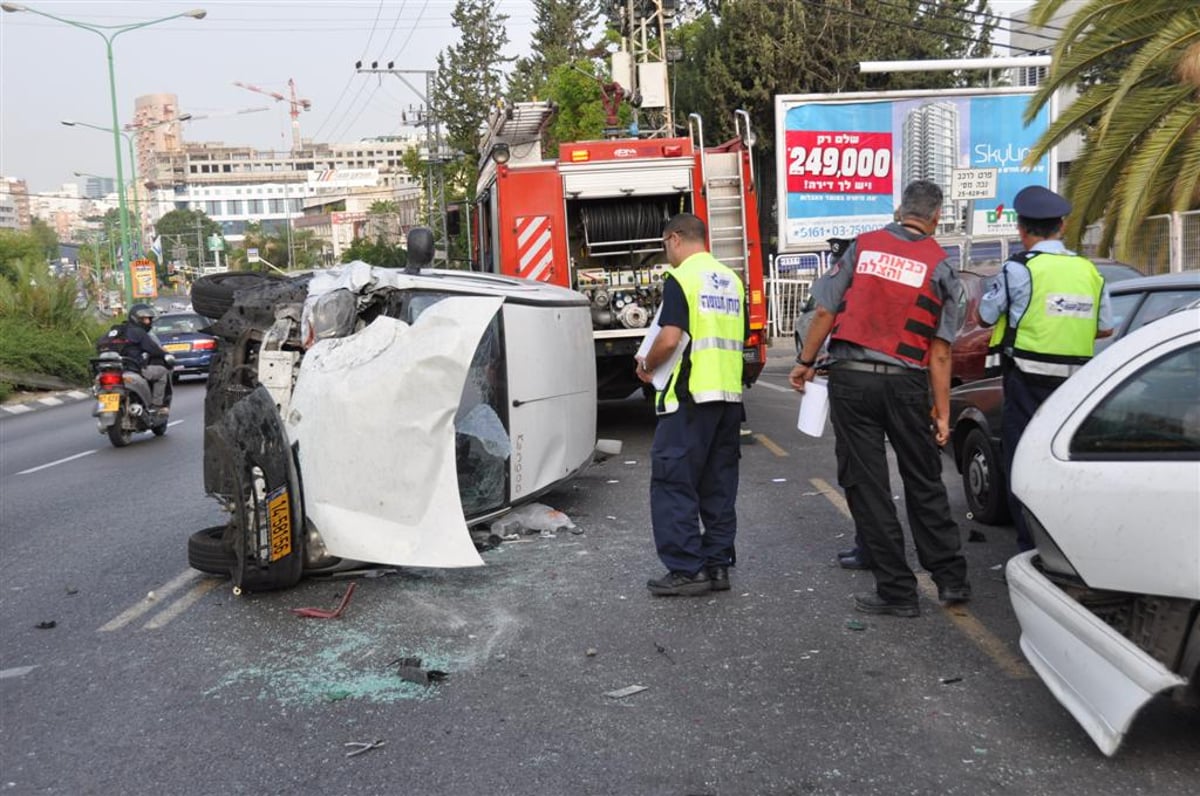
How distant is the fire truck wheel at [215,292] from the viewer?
270 inches

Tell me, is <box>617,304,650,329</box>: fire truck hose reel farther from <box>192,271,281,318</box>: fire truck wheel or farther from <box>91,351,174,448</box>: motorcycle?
<box>91,351,174,448</box>: motorcycle

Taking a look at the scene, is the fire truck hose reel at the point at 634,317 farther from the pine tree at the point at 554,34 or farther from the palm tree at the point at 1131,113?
the pine tree at the point at 554,34

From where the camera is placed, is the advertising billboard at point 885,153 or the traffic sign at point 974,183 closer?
the traffic sign at point 974,183

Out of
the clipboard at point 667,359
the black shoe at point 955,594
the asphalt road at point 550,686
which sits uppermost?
the clipboard at point 667,359

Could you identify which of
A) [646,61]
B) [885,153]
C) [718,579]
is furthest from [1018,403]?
[646,61]

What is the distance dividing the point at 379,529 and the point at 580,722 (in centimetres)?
181

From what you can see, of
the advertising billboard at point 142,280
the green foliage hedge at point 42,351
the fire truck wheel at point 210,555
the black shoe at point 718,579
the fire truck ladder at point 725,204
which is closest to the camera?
the black shoe at point 718,579

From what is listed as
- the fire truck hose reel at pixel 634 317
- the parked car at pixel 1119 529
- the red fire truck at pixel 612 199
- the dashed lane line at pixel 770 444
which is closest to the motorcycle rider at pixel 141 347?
the red fire truck at pixel 612 199

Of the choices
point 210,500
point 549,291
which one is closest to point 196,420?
point 210,500

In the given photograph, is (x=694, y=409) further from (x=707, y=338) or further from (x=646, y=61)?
(x=646, y=61)

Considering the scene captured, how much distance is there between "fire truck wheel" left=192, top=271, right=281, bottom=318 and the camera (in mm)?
6852

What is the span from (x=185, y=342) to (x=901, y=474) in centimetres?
2225

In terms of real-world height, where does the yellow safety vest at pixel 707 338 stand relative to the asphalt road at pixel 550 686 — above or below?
above

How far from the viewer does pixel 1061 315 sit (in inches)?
216
